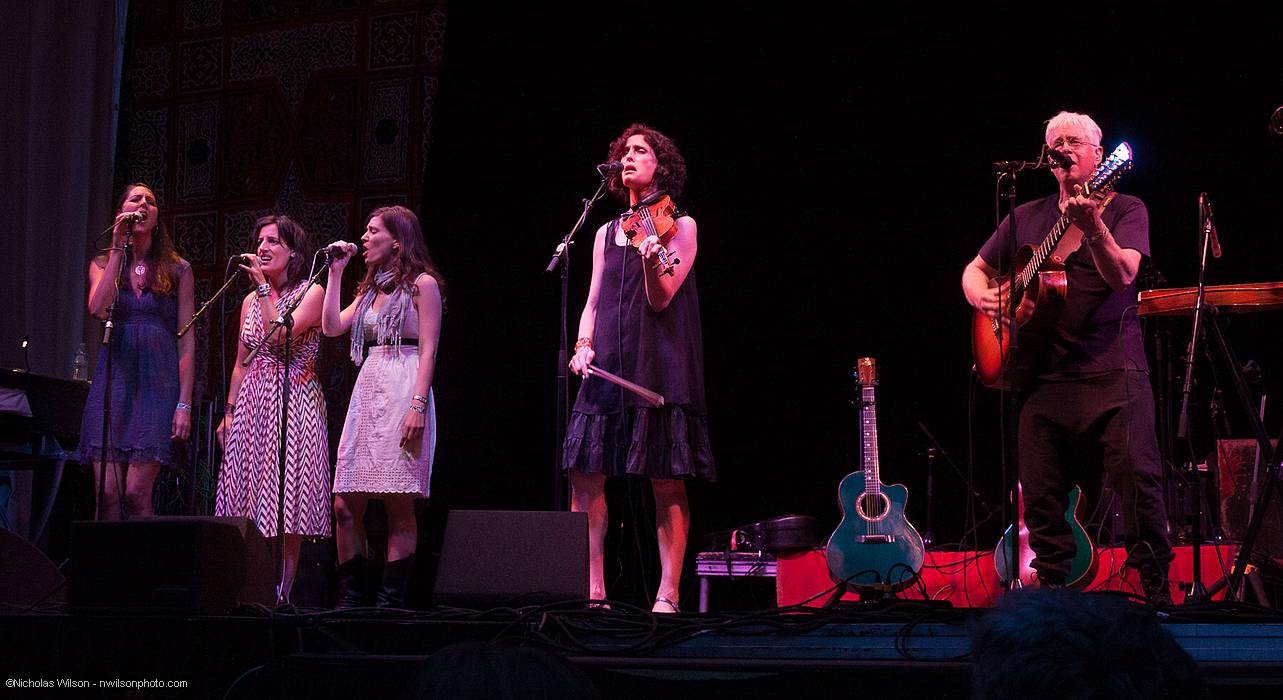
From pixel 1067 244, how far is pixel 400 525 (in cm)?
294

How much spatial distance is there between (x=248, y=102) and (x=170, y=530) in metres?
5.42

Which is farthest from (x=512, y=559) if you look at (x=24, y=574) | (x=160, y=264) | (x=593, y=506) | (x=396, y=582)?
(x=160, y=264)

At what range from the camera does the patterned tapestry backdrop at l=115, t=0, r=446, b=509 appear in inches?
292

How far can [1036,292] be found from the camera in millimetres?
4094

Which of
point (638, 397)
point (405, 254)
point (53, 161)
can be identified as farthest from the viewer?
point (53, 161)

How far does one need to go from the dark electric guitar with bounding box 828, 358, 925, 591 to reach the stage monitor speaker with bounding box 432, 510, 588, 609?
2212mm

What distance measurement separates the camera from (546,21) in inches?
276

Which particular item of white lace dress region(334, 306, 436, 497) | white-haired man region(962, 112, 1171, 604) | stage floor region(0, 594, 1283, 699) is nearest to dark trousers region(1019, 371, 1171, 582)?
white-haired man region(962, 112, 1171, 604)

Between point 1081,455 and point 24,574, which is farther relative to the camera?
point 1081,455

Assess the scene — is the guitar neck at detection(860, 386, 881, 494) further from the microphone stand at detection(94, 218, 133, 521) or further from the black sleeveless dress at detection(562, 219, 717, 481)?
the microphone stand at detection(94, 218, 133, 521)

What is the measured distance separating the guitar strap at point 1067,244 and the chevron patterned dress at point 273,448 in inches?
123

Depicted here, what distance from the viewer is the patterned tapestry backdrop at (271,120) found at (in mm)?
7414

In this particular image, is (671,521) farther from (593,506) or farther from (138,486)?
(138,486)

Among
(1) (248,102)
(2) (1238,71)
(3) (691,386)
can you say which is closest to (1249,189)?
(2) (1238,71)
